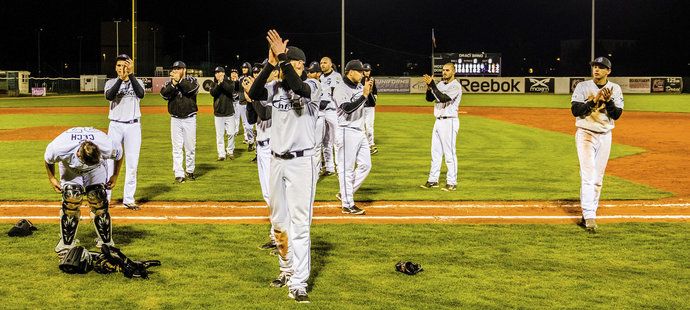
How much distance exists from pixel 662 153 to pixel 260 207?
41.6ft

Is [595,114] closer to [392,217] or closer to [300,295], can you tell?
[392,217]

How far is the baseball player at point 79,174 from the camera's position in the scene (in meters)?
7.77

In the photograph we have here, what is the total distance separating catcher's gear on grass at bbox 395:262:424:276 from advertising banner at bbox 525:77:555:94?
2303 inches

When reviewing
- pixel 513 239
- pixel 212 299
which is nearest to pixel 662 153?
pixel 513 239

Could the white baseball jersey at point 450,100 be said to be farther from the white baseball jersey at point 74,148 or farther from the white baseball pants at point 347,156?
the white baseball jersey at point 74,148

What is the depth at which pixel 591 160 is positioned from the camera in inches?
398

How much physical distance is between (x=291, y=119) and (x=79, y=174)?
102 inches

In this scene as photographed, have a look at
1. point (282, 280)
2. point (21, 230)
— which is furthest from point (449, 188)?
point (21, 230)

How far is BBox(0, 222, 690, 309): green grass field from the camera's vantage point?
273 inches

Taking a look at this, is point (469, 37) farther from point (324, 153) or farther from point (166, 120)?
point (324, 153)

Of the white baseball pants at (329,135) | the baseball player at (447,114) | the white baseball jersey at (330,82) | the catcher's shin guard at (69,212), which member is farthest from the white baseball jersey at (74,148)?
the baseball player at (447,114)

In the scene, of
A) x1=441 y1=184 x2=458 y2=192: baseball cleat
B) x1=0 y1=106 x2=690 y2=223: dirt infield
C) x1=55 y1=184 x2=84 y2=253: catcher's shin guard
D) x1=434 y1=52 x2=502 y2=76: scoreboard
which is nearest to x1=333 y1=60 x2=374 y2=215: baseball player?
x1=0 y1=106 x2=690 y2=223: dirt infield

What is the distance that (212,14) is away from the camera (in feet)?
361

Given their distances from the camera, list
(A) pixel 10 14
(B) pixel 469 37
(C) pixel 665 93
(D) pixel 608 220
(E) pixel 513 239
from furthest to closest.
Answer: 1. (B) pixel 469 37
2. (A) pixel 10 14
3. (C) pixel 665 93
4. (D) pixel 608 220
5. (E) pixel 513 239
